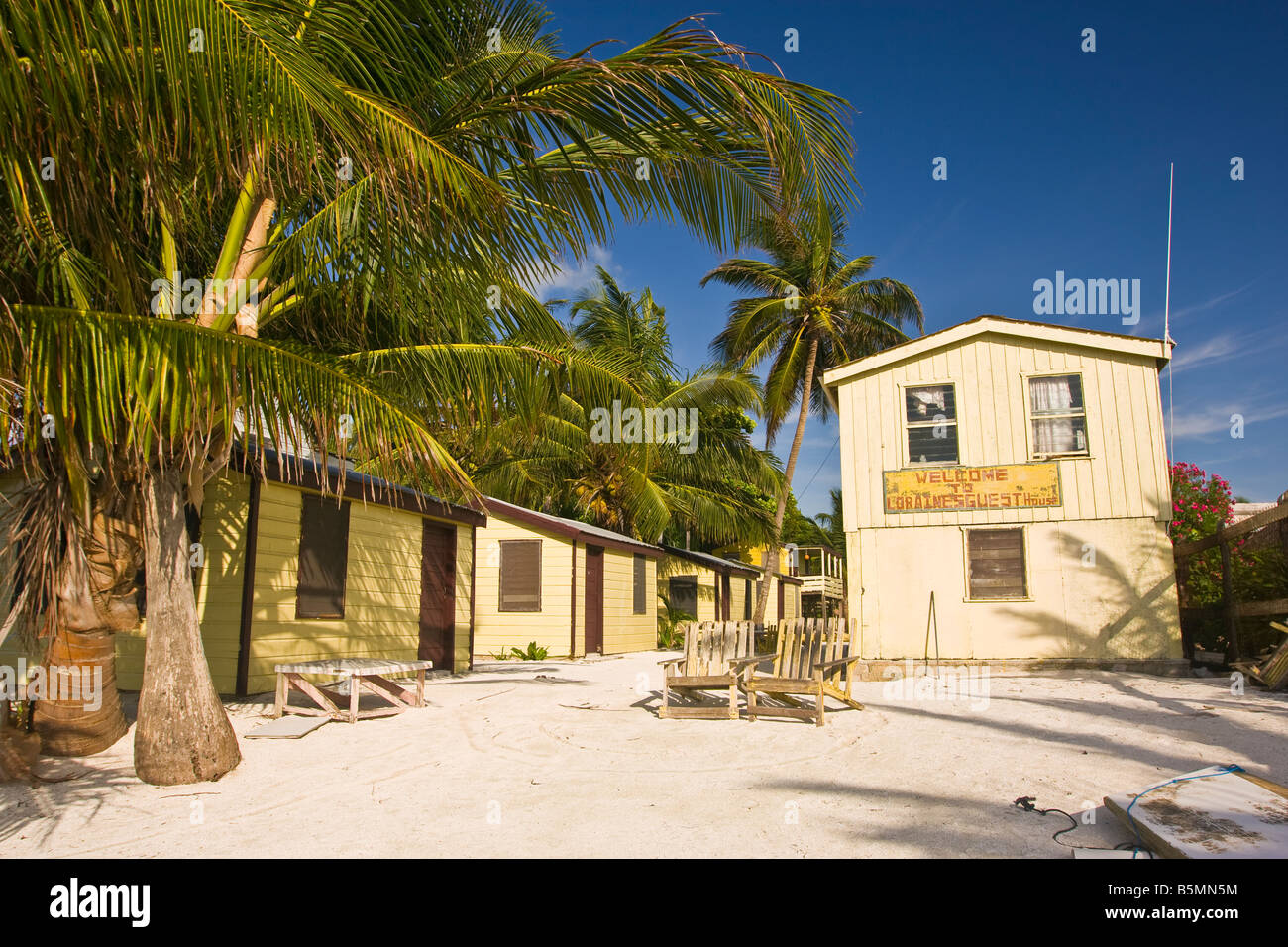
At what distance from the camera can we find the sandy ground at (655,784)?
451cm

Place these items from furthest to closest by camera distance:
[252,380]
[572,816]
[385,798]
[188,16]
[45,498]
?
[45,498], [385,798], [572,816], [252,380], [188,16]

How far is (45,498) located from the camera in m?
6.03

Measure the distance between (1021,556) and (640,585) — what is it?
10774 millimetres

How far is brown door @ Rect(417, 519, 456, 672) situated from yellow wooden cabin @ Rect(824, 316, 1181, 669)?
6.59 metres

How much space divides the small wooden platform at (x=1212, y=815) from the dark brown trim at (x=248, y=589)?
847 cm

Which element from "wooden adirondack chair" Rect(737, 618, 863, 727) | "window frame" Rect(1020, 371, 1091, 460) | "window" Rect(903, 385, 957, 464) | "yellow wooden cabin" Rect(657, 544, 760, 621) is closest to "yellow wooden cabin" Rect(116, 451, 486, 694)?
"wooden adirondack chair" Rect(737, 618, 863, 727)

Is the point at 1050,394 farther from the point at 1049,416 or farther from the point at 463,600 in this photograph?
the point at 463,600

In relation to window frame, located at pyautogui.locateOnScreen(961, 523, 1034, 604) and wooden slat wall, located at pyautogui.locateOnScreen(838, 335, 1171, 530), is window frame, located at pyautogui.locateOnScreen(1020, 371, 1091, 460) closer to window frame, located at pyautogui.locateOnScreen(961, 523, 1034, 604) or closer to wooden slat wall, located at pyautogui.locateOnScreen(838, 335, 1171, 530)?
wooden slat wall, located at pyautogui.locateOnScreen(838, 335, 1171, 530)

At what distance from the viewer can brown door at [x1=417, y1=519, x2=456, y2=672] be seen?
13359 mm

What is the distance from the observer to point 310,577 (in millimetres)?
10711
